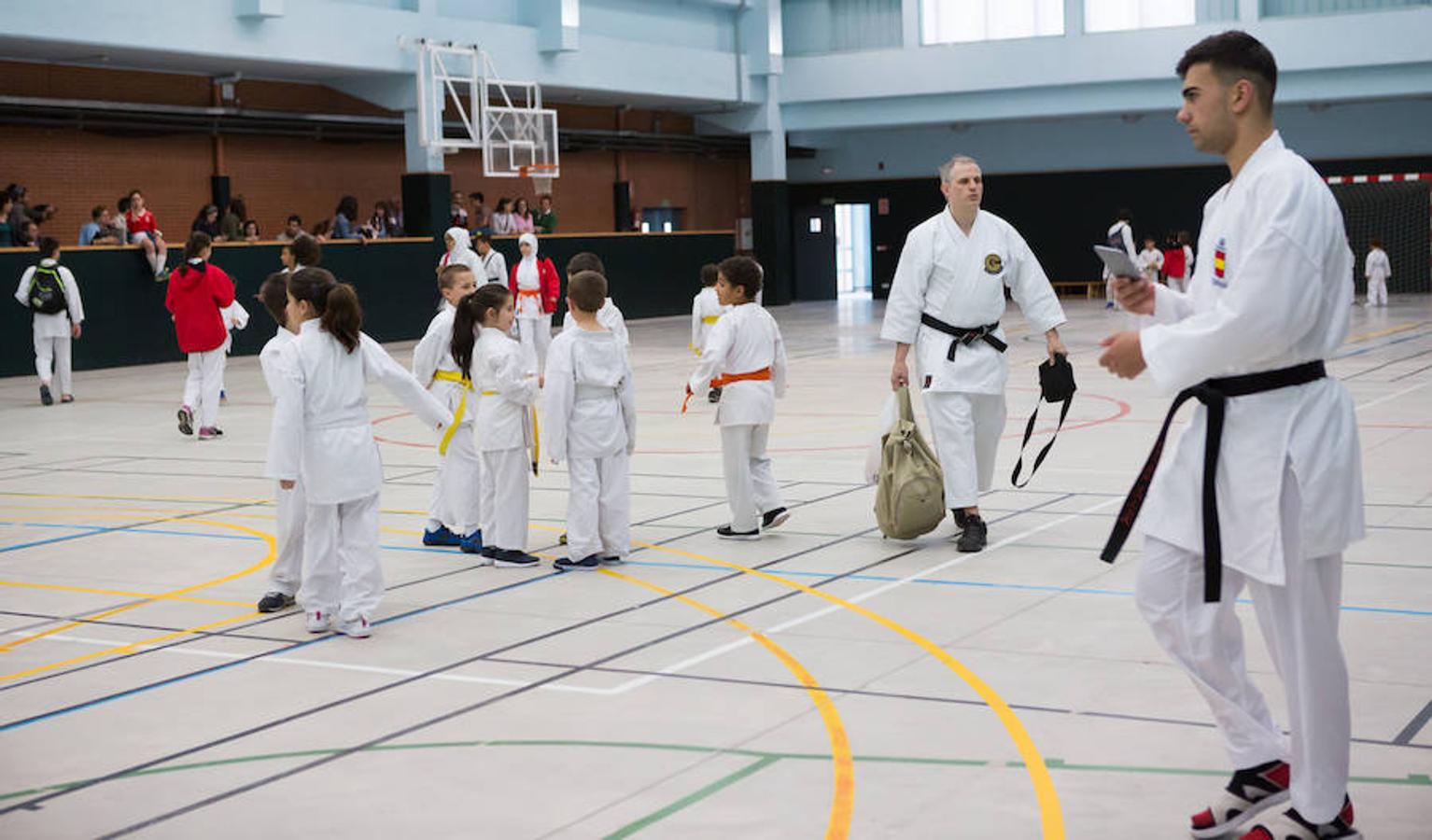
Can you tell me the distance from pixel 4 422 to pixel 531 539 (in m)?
10.3

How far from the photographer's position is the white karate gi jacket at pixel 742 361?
9352mm

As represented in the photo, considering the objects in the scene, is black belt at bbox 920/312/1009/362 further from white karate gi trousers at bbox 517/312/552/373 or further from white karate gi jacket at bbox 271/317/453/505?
white karate gi trousers at bbox 517/312/552/373

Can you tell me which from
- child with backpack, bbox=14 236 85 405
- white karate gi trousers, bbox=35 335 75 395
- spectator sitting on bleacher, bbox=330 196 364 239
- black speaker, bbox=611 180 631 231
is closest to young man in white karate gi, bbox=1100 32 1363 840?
child with backpack, bbox=14 236 85 405

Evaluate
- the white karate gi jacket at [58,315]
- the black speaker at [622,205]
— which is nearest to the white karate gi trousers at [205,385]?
the white karate gi jacket at [58,315]

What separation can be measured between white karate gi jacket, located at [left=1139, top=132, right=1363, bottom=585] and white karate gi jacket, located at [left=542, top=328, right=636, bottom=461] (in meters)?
4.68

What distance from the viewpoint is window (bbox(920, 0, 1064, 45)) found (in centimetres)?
3519

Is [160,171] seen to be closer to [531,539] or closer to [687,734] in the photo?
[531,539]

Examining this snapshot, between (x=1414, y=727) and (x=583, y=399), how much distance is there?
185 inches

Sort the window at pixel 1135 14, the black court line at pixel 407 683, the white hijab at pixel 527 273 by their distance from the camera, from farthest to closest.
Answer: the window at pixel 1135 14
the white hijab at pixel 527 273
the black court line at pixel 407 683

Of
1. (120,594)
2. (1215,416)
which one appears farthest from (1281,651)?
(120,594)

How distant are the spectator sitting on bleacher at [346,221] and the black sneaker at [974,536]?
864 inches

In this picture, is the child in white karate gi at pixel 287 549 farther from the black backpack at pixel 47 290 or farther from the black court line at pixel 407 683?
the black backpack at pixel 47 290

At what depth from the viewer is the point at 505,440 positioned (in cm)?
874

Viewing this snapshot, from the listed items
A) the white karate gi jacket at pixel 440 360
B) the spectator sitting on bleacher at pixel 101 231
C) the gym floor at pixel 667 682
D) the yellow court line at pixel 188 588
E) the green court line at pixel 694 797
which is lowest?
the green court line at pixel 694 797
